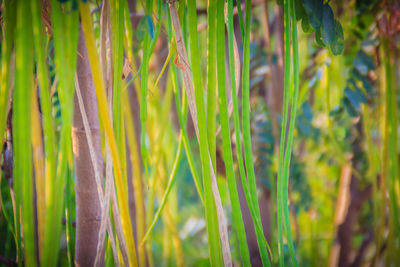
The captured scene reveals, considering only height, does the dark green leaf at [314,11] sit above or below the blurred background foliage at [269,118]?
above

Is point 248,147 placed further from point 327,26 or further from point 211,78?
point 327,26

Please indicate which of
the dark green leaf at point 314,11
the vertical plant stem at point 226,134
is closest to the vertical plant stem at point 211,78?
the vertical plant stem at point 226,134

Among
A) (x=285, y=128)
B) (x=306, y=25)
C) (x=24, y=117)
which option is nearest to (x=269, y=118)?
(x=306, y=25)

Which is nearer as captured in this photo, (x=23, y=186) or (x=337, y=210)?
(x=23, y=186)

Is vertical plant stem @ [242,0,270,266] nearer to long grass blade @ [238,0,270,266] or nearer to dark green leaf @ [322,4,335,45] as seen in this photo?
long grass blade @ [238,0,270,266]

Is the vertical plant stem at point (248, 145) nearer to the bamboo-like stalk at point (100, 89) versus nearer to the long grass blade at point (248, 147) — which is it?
the long grass blade at point (248, 147)

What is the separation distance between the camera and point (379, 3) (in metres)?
0.68

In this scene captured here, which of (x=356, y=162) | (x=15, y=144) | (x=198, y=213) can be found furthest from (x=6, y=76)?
(x=198, y=213)

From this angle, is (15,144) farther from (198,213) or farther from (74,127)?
(198,213)

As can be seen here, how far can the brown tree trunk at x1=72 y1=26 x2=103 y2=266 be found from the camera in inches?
16.3

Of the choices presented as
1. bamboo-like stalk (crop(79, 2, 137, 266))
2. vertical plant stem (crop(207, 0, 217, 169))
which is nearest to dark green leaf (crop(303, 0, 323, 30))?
vertical plant stem (crop(207, 0, 217, 169))

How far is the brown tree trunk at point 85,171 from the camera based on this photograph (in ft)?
1.36

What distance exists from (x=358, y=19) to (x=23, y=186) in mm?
751

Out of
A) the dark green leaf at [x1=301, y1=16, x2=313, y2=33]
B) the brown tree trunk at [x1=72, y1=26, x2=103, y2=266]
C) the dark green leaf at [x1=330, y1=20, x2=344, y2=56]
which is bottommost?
the brown tree trunk at [x1=72, y1=26, x2=103, y2=266]
